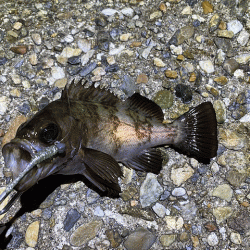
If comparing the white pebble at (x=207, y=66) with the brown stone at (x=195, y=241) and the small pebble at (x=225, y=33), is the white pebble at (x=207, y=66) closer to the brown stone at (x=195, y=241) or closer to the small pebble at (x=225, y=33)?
the small pebble at (x=225, y=33)

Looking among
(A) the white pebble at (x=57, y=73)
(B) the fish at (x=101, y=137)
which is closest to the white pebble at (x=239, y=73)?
(B) the fish at (x=101, y=137)

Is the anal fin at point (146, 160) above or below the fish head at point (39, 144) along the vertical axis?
below

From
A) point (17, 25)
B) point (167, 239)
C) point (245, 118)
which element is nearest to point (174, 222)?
point (167, 239)

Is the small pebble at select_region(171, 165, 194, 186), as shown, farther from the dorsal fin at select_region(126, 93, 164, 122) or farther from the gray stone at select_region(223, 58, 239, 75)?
the gray stone at select_region(223, 58, 239, 75)

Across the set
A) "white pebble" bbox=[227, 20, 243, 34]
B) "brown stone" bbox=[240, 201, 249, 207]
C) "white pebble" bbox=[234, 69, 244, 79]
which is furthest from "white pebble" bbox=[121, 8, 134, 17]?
"brown stone" bbox=[240, 201, 249, 207]

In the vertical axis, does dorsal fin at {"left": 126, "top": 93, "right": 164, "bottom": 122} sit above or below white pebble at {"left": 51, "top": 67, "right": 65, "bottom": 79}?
below

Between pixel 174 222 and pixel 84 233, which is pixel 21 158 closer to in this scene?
pixel 84 233
